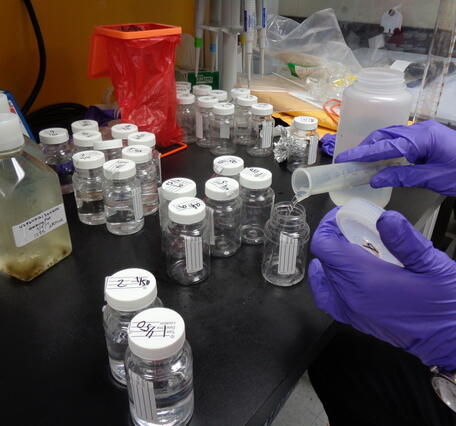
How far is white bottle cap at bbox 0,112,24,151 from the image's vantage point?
64 cm

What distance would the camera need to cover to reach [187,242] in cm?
77

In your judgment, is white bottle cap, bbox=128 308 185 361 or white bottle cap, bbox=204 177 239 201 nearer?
white bottle cap, bbox=128 308 185 361

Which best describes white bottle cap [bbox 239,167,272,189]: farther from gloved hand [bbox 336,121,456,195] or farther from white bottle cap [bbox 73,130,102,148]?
white bottle cap [bbox 73,130,102,148]

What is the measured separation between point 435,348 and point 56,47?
1.58 meters

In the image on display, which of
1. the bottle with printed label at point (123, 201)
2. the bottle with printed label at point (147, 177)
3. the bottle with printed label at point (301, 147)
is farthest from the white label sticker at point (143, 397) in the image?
the bottle with printed label at point (301, 147)

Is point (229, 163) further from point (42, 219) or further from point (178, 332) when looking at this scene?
point (178, 332)

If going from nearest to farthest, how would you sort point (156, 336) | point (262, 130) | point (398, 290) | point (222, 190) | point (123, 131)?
1. point (156, 336)
2. point (398, 290)
3. point (222, 190)
4. point (123, 131)
5. point (262, 130)

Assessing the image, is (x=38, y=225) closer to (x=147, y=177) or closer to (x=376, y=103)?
(x=147, y=177)

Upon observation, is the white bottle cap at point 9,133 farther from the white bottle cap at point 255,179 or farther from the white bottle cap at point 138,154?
the white bottle cap at point 255,179

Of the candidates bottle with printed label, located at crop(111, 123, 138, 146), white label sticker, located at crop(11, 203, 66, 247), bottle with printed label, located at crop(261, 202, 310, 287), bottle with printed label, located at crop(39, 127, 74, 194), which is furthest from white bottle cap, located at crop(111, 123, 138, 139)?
bottle with printed label, located at crop(261, 202, 310, 287)

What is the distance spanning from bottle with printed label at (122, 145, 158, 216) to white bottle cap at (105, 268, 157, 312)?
465mm

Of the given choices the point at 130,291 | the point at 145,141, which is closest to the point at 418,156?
the point at 130,291

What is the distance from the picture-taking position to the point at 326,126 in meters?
1.62

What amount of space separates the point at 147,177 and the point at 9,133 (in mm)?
462
